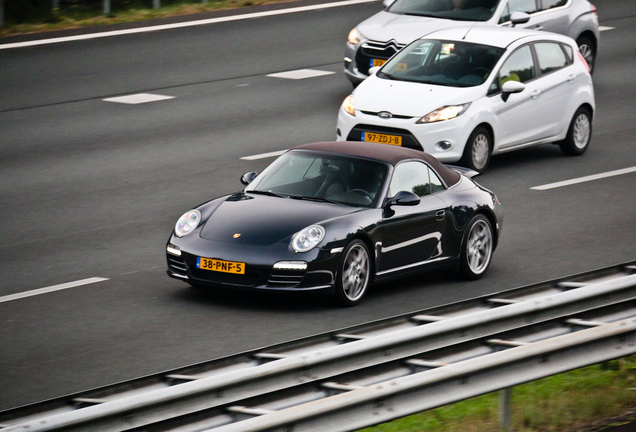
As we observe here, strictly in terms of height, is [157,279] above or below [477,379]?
below

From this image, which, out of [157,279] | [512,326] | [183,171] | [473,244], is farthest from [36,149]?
[512,326]

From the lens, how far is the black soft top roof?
38.9ft

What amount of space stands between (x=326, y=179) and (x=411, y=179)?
0.84m

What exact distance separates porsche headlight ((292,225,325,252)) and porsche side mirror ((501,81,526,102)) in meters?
6.54

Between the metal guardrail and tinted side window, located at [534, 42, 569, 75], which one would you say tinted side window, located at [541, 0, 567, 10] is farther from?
the metal guardrail

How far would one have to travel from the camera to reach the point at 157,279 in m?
11.6

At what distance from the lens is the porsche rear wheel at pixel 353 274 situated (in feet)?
35.3

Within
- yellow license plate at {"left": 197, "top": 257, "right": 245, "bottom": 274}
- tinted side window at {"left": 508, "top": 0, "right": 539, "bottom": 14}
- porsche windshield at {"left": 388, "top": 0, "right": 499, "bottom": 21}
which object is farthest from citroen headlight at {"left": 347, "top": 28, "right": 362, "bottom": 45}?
yellow license plate at {"left": 197, "top": 257, "right": 245, "bottom": 274}

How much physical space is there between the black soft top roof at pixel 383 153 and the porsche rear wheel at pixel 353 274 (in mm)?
1158

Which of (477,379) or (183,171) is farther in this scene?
(183,171)

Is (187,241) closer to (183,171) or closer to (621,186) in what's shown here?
(183,171)

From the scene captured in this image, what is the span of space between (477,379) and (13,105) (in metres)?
13.7

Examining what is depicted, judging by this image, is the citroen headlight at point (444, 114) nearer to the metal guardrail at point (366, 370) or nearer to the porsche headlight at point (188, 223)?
the porsche headlight at point (188, 223)

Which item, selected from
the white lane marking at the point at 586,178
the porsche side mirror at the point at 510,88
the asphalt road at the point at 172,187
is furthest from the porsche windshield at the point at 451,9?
the white lane marking at the point at 586,178
